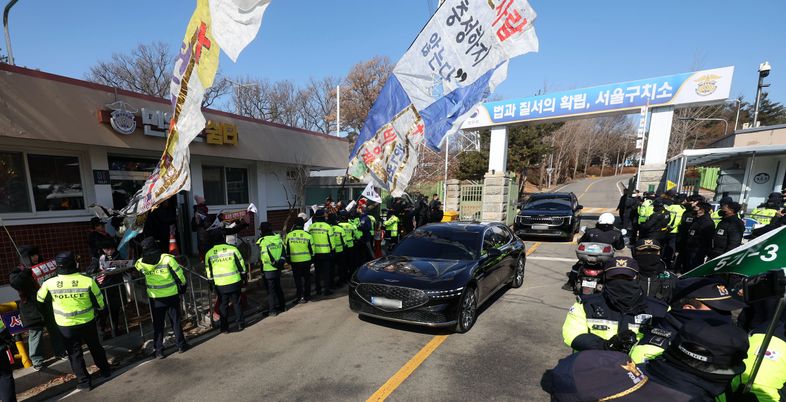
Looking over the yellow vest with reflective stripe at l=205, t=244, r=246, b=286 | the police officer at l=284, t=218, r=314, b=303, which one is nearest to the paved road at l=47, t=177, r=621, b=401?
the police officer at l=284, t=218, r=314, b=303

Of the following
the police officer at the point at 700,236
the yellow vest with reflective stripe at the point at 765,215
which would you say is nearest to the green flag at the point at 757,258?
the police officer at the point at 700,236

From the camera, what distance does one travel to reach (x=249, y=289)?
6.95 meters

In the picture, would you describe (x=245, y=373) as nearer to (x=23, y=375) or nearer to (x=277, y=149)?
(x=23, y=375)

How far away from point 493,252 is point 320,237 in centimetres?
335

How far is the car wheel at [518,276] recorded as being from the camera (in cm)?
670

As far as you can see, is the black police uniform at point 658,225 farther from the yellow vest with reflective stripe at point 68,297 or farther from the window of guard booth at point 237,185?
the window of guard booth at point 237,185

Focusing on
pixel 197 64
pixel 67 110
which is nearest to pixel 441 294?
pixel 197 64

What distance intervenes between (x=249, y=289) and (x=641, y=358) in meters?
6.82

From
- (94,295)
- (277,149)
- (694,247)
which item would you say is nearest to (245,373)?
(94,295)

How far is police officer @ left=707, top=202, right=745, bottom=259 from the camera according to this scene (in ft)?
19.2

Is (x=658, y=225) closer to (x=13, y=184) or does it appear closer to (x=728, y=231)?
(x=728, y=231)

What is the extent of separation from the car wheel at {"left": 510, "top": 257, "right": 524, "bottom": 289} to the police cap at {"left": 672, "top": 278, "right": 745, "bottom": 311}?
425 cm

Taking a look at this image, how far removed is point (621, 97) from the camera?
1204cm

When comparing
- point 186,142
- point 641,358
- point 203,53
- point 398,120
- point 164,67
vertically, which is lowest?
point 641,358
